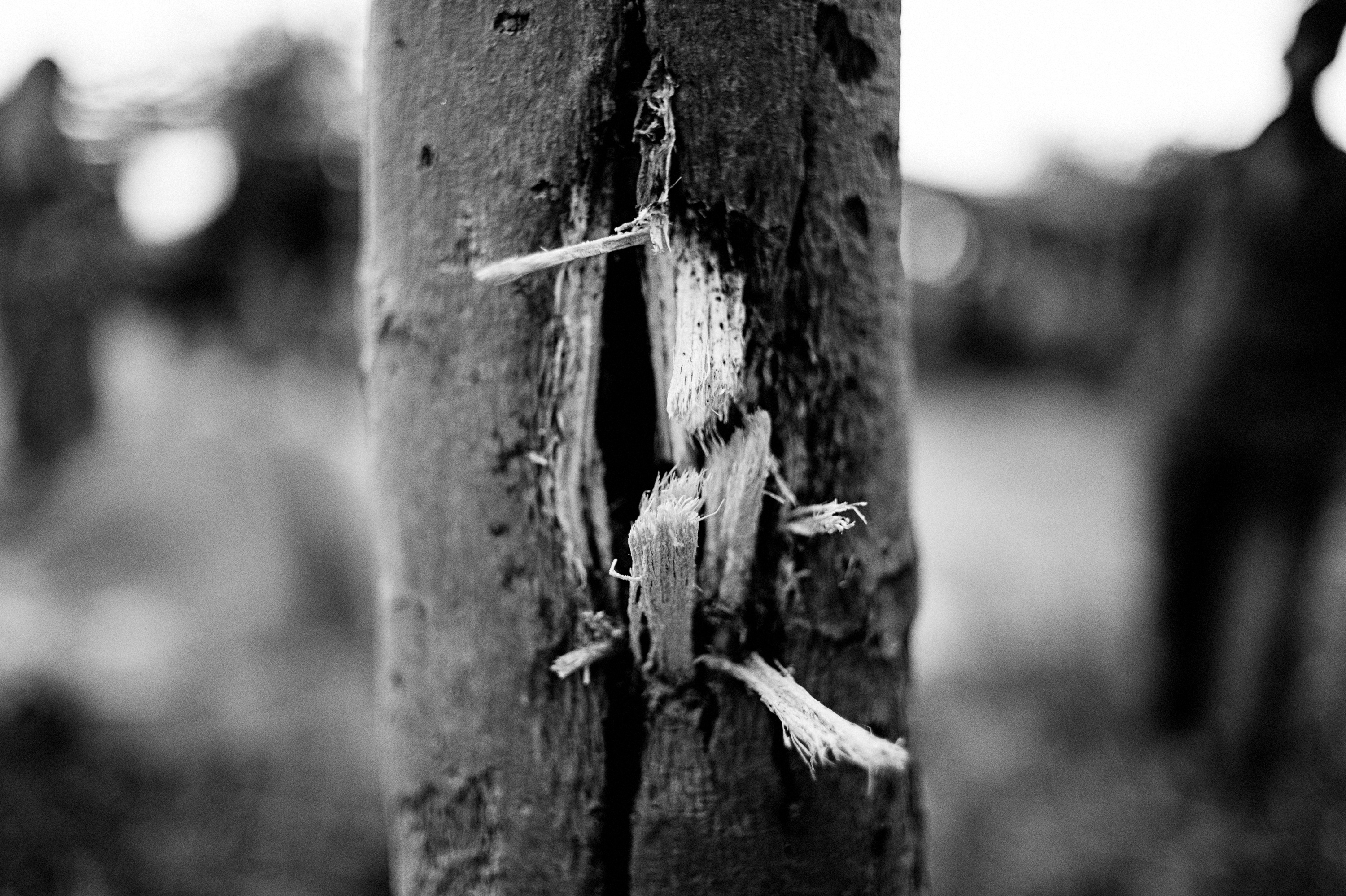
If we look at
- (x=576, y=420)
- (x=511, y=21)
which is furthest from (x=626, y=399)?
(x=511, y=21)

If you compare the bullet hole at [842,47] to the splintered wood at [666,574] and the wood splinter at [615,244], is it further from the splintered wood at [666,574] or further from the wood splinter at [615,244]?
the splintered wood at [666,574]

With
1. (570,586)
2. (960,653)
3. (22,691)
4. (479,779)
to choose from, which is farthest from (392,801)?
(960,653)

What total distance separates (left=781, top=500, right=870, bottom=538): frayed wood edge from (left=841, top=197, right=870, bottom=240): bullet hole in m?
0.19

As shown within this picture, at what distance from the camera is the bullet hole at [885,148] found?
0.65 meters

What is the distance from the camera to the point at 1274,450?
277cm

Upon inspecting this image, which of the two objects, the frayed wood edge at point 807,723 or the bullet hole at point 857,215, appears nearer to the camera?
the frayed wood edge at point 807,723

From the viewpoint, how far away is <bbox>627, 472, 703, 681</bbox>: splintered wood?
54cm

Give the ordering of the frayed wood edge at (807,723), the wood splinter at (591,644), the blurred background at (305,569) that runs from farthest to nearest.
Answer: the blurred background at (305,569)
the wood splinter at (591,644)
the frayed wood edge at (807,723)

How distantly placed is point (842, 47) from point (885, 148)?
78 mm

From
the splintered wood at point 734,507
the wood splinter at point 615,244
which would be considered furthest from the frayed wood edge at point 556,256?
the splintered wood at point 734,507

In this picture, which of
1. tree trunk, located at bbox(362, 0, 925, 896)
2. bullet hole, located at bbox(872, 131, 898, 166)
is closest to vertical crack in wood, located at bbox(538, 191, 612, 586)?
tree trunk, located at bbox(362, 0, 925, 896)

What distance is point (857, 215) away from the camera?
2.11 feet

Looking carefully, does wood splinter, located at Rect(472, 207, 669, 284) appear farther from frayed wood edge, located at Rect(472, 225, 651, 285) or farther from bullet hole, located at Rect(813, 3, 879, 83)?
bullet hole, located at Rect(813, 3, 879, 83)

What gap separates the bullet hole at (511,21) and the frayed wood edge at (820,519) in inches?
14.1
